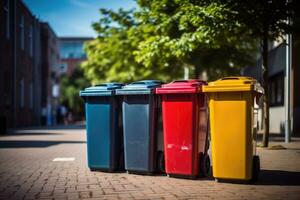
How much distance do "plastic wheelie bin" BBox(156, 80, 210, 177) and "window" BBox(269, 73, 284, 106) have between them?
47.5 ft

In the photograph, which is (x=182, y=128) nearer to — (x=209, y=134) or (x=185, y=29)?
(x=209, y=134)

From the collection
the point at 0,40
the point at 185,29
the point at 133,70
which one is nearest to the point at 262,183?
the point at 185,29

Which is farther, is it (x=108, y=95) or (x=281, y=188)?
(x=108, y=95)

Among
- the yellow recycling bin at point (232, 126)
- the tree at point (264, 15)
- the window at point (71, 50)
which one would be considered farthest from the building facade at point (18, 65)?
the window at point (71, 50)

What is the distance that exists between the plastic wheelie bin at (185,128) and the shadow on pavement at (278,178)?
950mm

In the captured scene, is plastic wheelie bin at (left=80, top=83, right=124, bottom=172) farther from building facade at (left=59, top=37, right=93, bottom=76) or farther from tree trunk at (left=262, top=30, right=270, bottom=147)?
building facade at (left=59, top=37, right=93, bottom=76)

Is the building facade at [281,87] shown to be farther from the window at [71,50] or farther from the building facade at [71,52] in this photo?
the window at [71,50]

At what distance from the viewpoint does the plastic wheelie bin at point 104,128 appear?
8781mm

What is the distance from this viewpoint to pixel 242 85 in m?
7.45

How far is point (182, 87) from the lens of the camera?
7.99 metres

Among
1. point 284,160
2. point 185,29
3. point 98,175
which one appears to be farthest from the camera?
point 185,29

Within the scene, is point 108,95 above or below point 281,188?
above

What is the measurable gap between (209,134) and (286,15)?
18.8ft

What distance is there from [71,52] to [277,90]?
277ft
